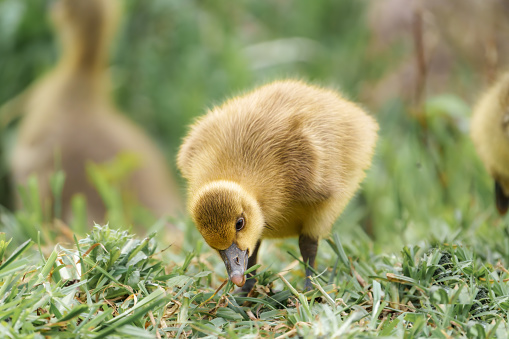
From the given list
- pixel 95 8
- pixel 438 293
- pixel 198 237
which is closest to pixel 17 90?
pixel 95 8

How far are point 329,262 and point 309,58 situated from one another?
3665 millimetres

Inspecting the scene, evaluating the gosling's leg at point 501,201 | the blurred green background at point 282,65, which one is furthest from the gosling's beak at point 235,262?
the blurred green background at point 282,65

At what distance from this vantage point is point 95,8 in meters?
4.50

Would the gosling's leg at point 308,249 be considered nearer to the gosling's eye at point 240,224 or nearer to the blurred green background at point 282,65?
the gosling's eye at point 240,224

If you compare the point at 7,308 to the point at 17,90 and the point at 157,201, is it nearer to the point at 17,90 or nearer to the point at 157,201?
the point at 157,201

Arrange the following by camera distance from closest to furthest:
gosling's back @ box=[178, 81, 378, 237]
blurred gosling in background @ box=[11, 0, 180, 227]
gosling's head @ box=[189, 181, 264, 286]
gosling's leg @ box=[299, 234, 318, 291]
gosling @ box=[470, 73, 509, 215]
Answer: gosling's head @ box=[189, 181, 264, 286]
gosling's back @ box=[178, 81, 378, 237]
gosling's leg @ box=[299, 234, 318, 291]
gosling @ box=[470, 73, 509, 215]
blurred gosling in background @ box=[11, 0, 180, 227]

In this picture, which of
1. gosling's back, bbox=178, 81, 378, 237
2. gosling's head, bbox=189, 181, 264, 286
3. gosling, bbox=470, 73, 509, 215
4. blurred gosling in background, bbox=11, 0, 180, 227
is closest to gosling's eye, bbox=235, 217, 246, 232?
gosling's head, bbox=189, 181, 264, 286

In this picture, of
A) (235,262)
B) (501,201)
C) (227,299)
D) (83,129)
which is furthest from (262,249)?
(83,129)

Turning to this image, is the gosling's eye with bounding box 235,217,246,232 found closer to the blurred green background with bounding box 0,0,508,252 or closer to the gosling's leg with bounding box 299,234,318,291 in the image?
the gosling's leg with bounding box 299,234,318,291

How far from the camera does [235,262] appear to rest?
1703 millimetres

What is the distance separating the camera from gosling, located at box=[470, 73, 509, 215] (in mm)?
2354

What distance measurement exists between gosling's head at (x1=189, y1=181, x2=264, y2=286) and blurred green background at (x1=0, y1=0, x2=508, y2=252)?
2064 millimetres

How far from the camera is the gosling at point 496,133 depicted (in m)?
2.35

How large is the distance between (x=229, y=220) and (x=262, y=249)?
959 millimetres
